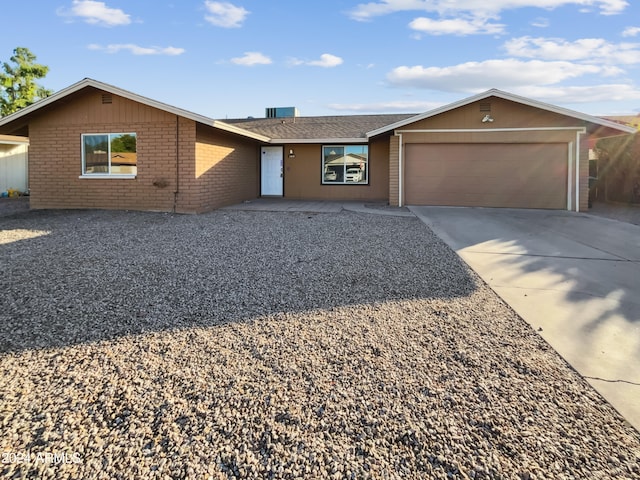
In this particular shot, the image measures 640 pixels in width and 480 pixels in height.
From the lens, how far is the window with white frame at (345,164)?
52.4ft

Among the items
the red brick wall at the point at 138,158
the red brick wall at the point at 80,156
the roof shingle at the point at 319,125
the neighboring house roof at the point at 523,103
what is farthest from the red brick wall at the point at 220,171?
the neighboring house roof at the point at 523,103

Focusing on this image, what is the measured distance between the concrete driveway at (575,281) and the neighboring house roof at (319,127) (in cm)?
673

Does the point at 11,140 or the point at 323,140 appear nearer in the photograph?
the point at 323,140

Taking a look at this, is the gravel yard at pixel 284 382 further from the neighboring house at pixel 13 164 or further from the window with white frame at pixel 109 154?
the neighboring house at pixel 13 164

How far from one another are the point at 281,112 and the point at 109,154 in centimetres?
1047

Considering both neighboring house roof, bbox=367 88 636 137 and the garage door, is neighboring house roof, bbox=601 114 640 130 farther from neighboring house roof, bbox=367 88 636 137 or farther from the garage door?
the garage door

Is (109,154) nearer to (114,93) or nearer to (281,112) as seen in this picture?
(114,93)

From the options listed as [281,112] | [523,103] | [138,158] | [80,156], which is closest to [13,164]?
[80,156]

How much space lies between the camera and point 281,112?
20.4 meters

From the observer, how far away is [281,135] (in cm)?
1619

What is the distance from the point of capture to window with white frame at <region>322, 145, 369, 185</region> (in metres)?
16.0

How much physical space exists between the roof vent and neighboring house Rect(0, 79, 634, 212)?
6.25 meters

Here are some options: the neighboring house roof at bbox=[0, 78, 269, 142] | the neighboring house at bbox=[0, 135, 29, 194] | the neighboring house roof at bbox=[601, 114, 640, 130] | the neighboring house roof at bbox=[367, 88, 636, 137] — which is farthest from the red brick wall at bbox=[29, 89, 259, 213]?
the neighboring house roof at bbox=[601, 114, 640, 130]

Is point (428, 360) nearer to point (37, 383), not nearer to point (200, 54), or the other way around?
point (37, 383)
